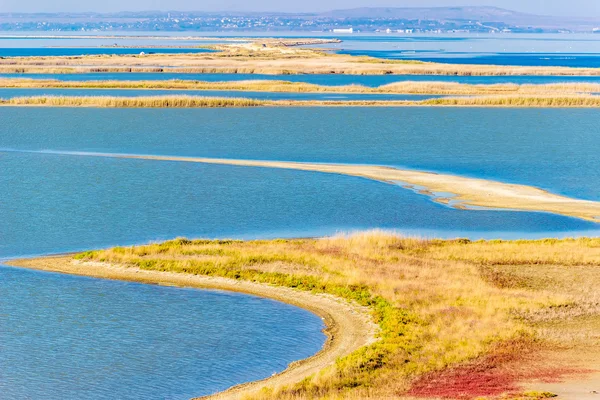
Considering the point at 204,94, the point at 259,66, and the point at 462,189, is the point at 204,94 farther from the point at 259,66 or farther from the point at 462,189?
the point at 462,189

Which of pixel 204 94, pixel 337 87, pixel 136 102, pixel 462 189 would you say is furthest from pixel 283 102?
pixel 462 189

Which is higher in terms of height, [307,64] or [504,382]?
[307,64]

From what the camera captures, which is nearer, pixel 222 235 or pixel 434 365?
pixel 434 365

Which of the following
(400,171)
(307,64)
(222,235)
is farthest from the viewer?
(307,64)

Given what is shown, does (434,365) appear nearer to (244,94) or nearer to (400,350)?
(400,350)

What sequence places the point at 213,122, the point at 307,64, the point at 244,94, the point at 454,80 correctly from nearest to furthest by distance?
the point at 213,122, the point at 244,94, the point at 454,80, the point at 307,64

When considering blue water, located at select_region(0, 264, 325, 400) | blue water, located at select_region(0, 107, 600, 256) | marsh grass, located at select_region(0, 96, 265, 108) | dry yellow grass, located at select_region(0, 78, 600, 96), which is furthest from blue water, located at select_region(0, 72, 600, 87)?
blue water, located at select_region(0, 264, 325, 400)

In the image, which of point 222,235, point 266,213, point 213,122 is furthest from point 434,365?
point 213,122
